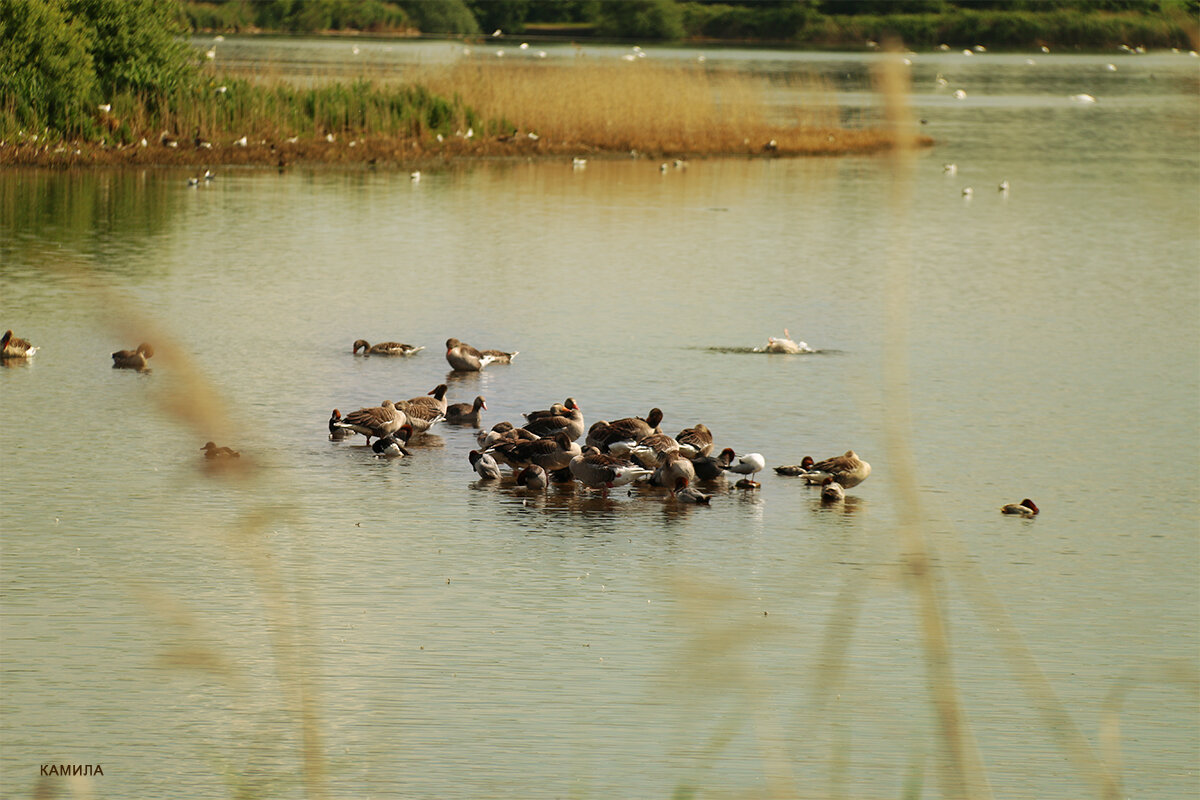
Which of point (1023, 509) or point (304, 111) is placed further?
point (304, 111)

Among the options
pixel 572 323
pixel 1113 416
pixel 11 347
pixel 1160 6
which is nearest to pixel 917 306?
pixel 572 323

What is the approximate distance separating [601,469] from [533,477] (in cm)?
51

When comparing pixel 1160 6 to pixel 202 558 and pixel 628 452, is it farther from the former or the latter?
pixel 628 452

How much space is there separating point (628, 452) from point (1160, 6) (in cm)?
918

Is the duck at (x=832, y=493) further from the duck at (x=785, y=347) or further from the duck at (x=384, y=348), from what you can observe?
the duck at (x=384, y=348)

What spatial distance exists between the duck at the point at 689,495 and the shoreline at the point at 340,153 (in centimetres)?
2533

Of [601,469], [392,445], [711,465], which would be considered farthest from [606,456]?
[392,445]

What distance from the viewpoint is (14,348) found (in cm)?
1606

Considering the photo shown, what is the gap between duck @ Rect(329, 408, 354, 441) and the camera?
1345 centimetres

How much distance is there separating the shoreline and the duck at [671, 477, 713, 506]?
2533cm

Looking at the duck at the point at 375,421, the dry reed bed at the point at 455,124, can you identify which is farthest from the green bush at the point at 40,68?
the duck at the point at 375,421

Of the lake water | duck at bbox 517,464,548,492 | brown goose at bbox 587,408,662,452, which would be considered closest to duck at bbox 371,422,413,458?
the lake water

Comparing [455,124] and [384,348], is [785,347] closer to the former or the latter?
[384,348]

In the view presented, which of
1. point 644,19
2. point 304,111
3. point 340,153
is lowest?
point 340,153
